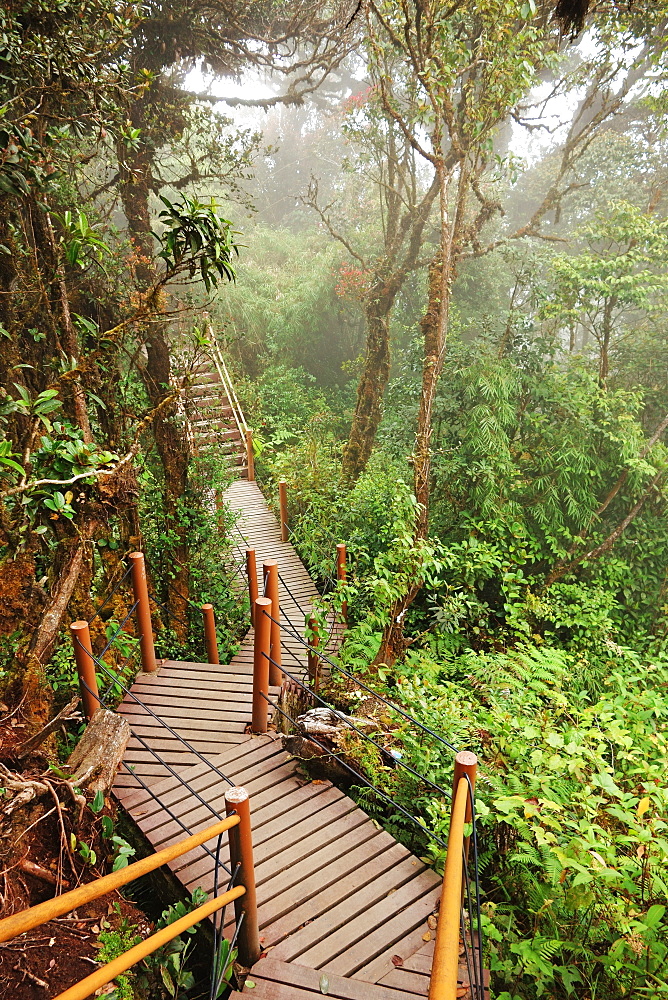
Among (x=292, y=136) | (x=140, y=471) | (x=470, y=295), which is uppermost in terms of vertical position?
(x=292, y=136)

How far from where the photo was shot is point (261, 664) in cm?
393

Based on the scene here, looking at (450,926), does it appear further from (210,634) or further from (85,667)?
(210,634)

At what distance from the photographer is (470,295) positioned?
1398 centimetres

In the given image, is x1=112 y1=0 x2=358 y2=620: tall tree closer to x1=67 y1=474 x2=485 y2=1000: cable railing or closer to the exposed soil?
x1=67 y1=474 x2=485 y2=1000: cable railing

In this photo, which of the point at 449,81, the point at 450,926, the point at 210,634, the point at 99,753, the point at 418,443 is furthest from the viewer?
the point at 418,443

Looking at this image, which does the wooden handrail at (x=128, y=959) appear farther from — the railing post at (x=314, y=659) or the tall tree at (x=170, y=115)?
the tall tree at (x=170, y=115)

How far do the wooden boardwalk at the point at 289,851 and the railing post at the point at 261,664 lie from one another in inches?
5.7

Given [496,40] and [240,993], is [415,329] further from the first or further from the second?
[240,993]

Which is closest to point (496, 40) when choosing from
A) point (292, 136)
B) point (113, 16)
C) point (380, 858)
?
point (113, 16)

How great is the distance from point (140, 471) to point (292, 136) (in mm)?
21445

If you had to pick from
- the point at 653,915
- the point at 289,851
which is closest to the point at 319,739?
the point at 289,851

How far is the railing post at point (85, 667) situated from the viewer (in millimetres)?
3773

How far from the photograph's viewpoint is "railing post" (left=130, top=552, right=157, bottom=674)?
4.49 meters

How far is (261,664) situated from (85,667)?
1.21 m
